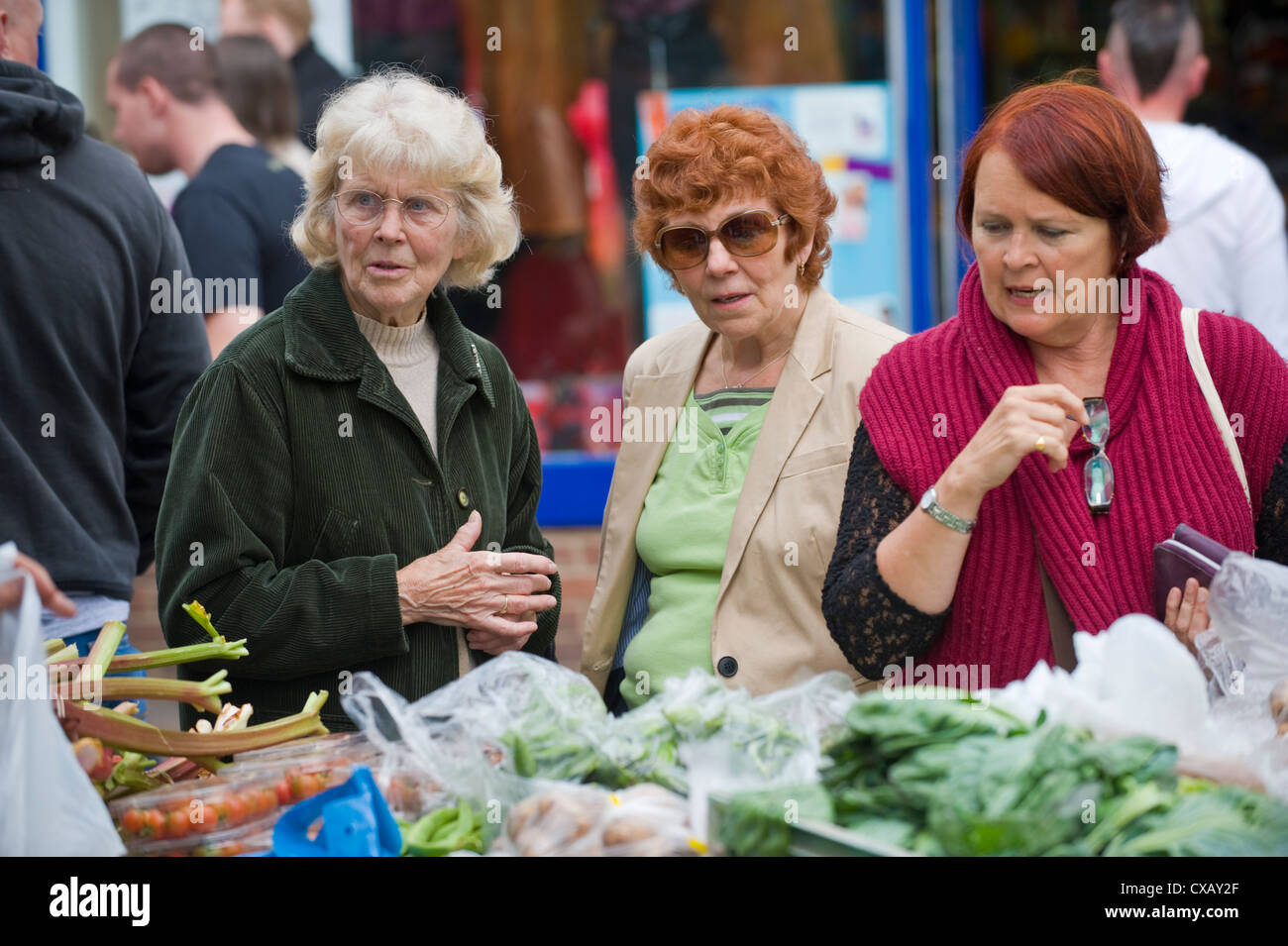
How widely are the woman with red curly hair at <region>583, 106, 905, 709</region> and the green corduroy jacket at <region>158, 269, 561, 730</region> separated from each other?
33 cm

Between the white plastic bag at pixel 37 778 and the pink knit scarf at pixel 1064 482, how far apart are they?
Answer: 135 centimetres

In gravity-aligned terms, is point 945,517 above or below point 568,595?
above

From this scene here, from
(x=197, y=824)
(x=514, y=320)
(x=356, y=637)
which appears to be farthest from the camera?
(x=514, y=320)

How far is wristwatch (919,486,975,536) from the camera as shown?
2.30 meters

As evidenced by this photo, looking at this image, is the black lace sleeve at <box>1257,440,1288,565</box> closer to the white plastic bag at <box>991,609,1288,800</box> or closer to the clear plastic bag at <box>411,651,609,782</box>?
the white plastic bag at <box>991,609,1288,800</box>

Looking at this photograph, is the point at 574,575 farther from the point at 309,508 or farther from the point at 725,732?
the point at 725,732

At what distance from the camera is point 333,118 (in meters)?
2.80

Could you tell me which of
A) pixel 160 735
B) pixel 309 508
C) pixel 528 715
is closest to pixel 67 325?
pixel 309 508

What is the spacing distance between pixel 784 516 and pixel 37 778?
4.68ft

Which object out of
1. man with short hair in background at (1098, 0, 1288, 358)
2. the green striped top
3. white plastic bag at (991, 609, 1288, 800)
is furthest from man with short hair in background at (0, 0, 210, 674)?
man with short hair in background at (1098, 0, 1288, 358)

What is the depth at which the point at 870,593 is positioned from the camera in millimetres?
2389
